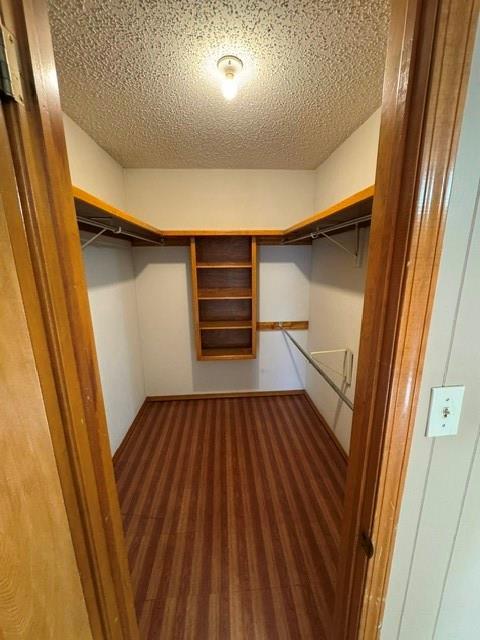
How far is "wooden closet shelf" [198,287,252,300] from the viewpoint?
2703 mm

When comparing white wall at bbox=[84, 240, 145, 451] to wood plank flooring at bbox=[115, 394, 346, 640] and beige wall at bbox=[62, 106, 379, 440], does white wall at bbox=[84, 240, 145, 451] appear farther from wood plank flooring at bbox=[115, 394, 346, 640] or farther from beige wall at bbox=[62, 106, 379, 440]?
wood plank flooring at bbox=[115, 394, 346, 640]

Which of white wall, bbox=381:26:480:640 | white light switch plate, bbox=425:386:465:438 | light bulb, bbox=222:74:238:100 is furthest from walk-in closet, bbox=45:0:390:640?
white light switch plate, bbox=425:386:465:438

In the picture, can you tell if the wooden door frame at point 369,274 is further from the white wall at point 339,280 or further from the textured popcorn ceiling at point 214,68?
the white wall at point 339,280

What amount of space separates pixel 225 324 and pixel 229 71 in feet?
6.51

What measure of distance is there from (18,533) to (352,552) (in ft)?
2.71

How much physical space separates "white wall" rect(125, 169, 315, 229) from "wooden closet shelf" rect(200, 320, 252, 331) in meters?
1.02

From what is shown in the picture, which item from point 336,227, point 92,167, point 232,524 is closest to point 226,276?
point 336,227

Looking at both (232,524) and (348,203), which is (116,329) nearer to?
(232,524)

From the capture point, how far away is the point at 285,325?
2.91m

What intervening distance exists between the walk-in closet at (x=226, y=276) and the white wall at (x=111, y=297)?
22 mm

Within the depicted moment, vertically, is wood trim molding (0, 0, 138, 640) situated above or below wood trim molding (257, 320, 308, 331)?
above

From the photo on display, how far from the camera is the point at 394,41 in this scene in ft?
1.57

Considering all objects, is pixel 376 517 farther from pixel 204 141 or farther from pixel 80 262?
pixel 204 141

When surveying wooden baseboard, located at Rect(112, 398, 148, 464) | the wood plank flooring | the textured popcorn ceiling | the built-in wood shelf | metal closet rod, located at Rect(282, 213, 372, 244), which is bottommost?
the wood plank flooring
